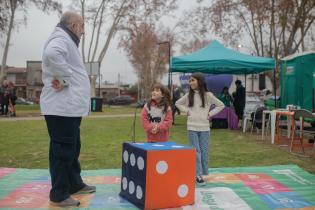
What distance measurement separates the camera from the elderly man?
418 cm

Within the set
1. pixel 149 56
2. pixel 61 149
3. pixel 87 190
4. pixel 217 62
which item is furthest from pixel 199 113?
pixel 149 56

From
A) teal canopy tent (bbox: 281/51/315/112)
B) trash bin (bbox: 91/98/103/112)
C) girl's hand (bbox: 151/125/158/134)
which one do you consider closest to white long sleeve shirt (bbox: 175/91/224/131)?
girl's hand (bbox: 151/125/158/134)

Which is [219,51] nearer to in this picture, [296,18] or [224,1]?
[296,18]

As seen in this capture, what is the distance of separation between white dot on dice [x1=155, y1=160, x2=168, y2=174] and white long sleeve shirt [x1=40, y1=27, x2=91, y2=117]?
92 centimetres

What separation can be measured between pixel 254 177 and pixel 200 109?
3.83ft

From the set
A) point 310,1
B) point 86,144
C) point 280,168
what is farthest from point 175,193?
point 310,1

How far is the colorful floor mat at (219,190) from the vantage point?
4.50 metres

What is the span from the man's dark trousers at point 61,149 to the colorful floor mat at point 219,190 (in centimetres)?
20

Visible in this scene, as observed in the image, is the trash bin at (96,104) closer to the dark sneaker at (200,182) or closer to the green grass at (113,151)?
the green grass at (113,151)

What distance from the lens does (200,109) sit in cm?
558

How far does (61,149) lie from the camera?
4.31 metres

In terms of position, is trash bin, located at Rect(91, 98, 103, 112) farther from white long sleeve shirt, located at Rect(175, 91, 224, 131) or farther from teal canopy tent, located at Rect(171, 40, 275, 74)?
white long sleeve shirt, located at Rect(175, 91, 224, 131)

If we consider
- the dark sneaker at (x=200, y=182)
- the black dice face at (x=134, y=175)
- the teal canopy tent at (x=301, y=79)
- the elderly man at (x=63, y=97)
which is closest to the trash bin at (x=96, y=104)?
the teal canopy tent at (x=301, y=79)

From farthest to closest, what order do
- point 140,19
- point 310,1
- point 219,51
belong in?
point 140,19
point 310,1
point 219,51
